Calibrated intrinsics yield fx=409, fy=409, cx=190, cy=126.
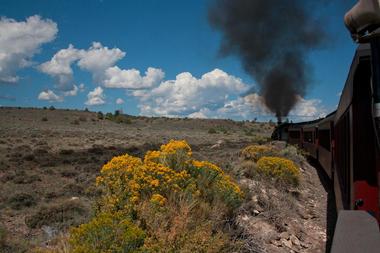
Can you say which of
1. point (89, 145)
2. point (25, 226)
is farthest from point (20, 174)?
point (89, 145)

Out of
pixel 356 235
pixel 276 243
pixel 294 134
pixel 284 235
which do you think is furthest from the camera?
pixel 294 134

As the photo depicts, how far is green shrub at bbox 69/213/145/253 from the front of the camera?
422cm

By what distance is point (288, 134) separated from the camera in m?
32.0

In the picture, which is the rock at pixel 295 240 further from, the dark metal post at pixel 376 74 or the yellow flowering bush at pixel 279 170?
the dark metal post at pixel 376 74

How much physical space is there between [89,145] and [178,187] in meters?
36.3

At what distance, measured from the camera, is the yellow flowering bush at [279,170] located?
12828 millimetres

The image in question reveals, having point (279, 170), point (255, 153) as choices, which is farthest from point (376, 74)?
point (255, 153)

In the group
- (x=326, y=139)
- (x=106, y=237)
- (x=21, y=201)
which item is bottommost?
(x=21, y=201)

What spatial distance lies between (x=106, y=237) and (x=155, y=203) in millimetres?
1391

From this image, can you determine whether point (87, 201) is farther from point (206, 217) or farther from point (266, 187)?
point (206, 217)

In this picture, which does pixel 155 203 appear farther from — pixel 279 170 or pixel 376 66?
pixel 279 170

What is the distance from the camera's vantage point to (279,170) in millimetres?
12938

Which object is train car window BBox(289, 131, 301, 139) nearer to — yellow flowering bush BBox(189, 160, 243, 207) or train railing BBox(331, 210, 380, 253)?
yellow flowering bush BBox(189, 160, 243, 207)

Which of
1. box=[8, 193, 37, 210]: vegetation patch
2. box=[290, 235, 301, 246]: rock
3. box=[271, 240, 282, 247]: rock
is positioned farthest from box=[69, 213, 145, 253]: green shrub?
box=[8, 193, 37, 210]: vegetation patch
